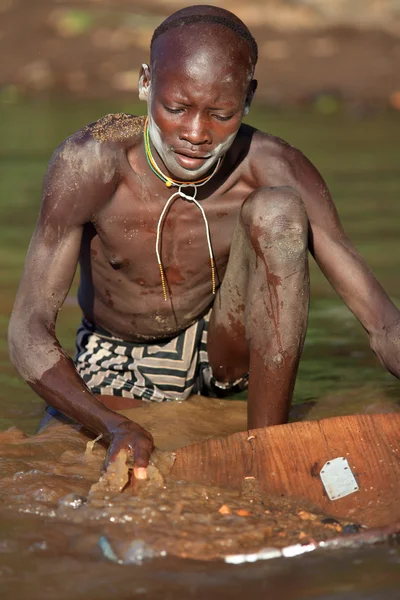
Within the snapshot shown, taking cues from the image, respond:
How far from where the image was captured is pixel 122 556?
243 cm

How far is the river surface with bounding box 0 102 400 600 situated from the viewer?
2.34 meters

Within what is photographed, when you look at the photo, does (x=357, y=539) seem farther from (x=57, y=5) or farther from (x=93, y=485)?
(x=57, y=5)

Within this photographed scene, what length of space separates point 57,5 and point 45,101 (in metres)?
2.87

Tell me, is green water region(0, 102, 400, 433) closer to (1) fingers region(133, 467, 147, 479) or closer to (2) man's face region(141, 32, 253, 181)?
(1) fingers region(133, 467, 147, 479)

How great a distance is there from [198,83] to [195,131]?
127mm

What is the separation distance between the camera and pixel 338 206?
682 cm

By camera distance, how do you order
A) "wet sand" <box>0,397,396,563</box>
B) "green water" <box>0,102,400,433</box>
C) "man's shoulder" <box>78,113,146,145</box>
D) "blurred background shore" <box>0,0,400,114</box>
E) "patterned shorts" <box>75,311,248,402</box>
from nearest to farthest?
"wet sand" <box>0,397,396,563</box> < "man's shoulder" <box>78,113,146,145</box> < "patterned shorts" <box>75,311,248,402</box> < "green water" <box>0,102,400,433</box> < "blurred background shore" <box>0,0,400,114</box>

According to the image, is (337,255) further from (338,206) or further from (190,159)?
(338,206)

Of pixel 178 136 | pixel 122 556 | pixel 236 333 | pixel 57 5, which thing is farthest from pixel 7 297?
A: pixel 57 5

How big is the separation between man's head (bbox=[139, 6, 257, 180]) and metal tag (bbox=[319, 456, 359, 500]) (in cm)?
89

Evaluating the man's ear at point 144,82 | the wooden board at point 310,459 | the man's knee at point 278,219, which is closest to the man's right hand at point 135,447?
the wooden board at point 310,459

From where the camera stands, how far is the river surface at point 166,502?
2342 millimetres

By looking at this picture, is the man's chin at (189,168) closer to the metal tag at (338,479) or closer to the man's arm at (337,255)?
the man's arm at (337,255)

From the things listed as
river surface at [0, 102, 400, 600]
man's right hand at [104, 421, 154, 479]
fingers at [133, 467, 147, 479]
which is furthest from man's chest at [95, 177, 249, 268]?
fingers at [133, 467, 147, 479]
